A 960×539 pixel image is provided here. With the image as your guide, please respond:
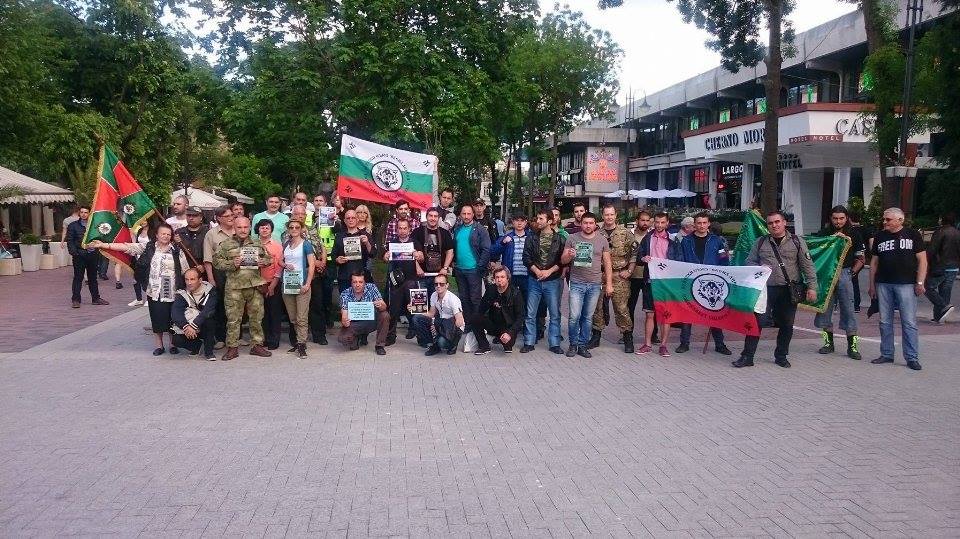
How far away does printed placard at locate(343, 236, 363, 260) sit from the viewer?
10039 mm

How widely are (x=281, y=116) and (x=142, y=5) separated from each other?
1722 centimetres

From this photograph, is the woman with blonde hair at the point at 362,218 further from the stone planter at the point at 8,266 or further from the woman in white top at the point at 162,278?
the stone planter at the point at 8,266

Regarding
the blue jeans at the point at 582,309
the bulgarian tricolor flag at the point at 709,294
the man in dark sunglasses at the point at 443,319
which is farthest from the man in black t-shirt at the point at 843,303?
the man in dark sunglasses at the point at 443,319

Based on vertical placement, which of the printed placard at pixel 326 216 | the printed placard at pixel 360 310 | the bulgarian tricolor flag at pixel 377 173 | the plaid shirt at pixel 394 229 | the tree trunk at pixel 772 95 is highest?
the tree trunk at pixel 772 95

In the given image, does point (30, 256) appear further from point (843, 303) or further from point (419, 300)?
point (843, 303)

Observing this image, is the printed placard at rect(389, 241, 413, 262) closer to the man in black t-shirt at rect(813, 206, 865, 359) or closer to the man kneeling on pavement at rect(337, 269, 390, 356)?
the man kneeling on pavement at rect(337, 269, 390, 356)

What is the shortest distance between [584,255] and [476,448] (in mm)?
4124

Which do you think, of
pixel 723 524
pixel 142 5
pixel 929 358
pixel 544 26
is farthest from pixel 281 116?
pixel 544 26

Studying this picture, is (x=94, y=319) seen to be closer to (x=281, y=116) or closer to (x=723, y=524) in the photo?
(x=281, y=116)

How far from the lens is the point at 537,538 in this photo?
4.30m

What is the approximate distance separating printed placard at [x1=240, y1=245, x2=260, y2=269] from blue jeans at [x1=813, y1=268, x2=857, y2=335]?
7197 millimetres

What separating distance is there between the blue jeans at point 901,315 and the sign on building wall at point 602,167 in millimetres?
49877

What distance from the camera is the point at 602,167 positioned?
192ft

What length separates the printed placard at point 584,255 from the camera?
949 cm
